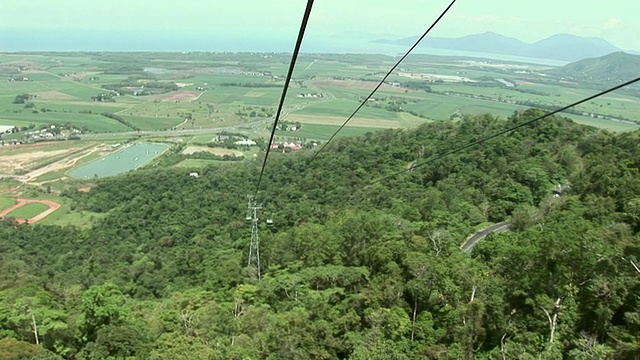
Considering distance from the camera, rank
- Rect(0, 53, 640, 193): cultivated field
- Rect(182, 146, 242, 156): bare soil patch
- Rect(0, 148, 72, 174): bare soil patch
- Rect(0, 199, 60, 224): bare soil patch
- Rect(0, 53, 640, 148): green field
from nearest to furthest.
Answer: Rect(0, 199, 60, 224): bare soil patch, Rect(0, 148, 72, 174): bare soil patch, Rect(0, 53, 640, 193): cultivated field, Rect(182, 146, 242, 156): bare soil patch, Rect(0, 53, 640, 148): green field

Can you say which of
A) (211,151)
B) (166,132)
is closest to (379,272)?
(211,151)

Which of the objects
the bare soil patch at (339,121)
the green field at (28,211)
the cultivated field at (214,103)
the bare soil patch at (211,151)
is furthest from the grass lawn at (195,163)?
the bare soil patch at (339,121)

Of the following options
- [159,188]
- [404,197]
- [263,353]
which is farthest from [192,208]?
[263,353]

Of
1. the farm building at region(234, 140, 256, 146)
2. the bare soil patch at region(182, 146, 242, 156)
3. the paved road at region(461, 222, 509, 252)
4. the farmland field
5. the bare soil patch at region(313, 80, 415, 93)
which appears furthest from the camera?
the bare soil patch at region(313, 80, 415, 93)

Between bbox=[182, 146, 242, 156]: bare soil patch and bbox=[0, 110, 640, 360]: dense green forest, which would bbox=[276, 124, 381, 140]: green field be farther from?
bbox=[0, 110, 640, 360]: dense green forest

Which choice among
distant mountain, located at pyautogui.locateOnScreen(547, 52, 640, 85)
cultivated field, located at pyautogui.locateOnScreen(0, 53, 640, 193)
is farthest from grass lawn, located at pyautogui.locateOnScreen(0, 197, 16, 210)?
distant mountain, located at pyautogui.locateOnScreen(547, 52, 640, 85)

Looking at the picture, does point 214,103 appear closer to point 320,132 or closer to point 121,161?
point 320,132
